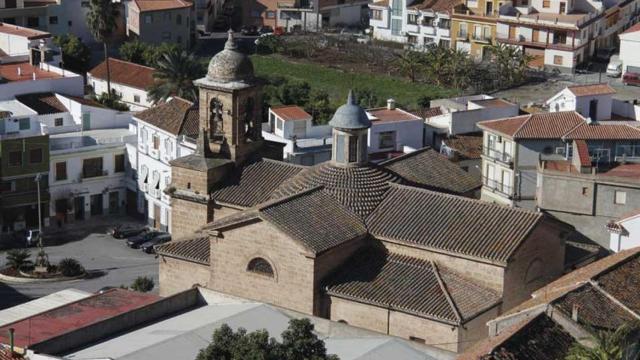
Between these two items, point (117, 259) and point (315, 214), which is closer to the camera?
point (315, 214)

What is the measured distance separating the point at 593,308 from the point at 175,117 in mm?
34510

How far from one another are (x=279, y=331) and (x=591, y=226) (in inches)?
722

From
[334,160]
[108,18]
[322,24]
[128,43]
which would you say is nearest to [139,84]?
[108,18]

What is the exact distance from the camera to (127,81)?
91.8m

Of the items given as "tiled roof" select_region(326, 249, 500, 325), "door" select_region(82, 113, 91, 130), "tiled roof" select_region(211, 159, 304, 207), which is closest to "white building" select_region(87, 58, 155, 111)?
"door" select_region(82, 113, 91, 130)

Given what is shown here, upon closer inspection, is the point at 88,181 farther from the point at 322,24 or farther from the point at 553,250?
the point at 322,24

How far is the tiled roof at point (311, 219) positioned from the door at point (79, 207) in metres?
26.7

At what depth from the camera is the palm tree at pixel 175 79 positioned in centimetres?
8569

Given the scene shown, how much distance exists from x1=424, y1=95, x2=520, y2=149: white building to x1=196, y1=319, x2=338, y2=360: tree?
36554 millimetres

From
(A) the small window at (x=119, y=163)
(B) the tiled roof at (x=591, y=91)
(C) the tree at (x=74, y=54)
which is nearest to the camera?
(B) the tiled roof at (x=591, y=91)

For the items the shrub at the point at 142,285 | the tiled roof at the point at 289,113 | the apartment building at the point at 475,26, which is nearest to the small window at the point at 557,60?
the apartment building at the point at 475,26

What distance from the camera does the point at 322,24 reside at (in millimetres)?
119812

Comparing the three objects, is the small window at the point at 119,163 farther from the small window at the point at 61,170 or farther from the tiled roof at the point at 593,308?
the tiled roof at the point at 593,308

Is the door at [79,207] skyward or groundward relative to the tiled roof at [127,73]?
groundward
